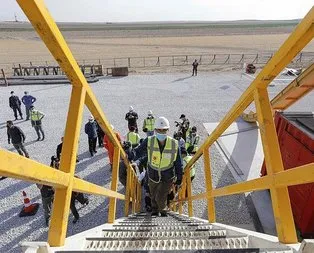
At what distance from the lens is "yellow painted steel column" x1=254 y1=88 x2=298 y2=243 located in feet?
5.84

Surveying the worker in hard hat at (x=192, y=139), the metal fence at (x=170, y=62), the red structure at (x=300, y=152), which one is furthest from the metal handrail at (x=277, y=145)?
the metal fence at (x=170, y=62)

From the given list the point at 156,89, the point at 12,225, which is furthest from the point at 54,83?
the point at 12,225

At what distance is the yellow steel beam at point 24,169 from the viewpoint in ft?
3.22

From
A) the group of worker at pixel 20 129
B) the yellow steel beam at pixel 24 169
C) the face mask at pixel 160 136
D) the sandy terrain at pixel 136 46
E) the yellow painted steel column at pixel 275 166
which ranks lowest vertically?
the sandy terrain at pixel 136 46

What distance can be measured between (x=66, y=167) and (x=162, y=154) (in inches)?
102

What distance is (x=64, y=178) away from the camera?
1649 millimetres

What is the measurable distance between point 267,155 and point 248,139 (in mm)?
8366

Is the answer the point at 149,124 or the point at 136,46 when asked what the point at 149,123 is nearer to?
the point at 149,124

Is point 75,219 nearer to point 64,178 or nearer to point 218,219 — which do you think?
point 218,219

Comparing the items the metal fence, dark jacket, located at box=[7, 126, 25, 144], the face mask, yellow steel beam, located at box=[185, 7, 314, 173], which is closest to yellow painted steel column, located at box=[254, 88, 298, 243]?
yellow steel beam, located at box=[185, 7, 314, 173]

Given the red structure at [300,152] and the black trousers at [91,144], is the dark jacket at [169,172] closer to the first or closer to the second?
the red structure at [300,152]

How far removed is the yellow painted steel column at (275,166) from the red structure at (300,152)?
345 cm

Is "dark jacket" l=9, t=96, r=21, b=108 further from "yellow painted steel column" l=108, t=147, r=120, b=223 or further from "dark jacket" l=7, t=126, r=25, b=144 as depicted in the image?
"yellow painted steel column" l=108, t=147, r=120, b=223

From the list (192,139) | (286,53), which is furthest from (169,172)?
(192,139)
